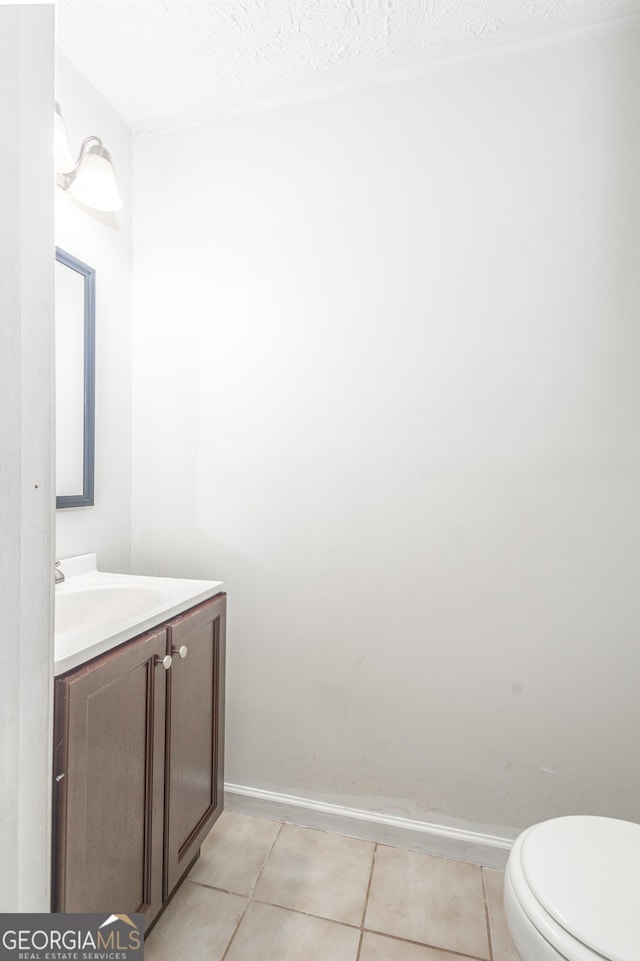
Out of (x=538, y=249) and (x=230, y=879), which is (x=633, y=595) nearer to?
(x=538, y=249)

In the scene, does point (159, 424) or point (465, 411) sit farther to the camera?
point (159, 424)

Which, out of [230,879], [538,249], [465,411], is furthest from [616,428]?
[230,879]

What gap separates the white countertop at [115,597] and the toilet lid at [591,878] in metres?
0.94

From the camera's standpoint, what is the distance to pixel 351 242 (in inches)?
61.7

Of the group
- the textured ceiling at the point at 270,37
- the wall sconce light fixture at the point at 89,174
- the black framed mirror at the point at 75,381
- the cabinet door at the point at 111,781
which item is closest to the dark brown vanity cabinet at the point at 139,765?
the cabinet door at the point at 111,781

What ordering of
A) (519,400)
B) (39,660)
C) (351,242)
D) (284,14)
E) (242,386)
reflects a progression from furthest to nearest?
1. (242,386)
2. (351,242)
3. (519,400)
4. (284,14)
5. (39,660)

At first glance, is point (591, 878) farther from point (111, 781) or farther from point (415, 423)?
point (415, 423)

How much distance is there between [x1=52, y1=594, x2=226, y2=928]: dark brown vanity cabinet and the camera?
0.86 meters

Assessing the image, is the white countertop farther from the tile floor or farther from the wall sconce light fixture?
the wall sconce light fixture

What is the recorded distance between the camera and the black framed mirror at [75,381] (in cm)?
148

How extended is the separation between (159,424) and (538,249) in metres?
1.41

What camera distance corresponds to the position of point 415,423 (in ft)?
4.99

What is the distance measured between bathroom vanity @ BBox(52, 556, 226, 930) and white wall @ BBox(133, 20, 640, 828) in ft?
1.11

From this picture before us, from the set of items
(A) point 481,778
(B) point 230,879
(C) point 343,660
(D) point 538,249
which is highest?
(D) point 538,249
